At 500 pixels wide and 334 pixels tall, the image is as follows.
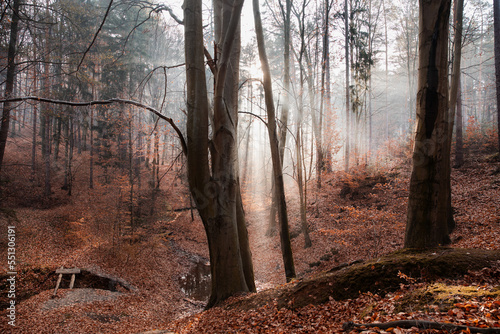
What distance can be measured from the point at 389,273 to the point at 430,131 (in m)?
2.47

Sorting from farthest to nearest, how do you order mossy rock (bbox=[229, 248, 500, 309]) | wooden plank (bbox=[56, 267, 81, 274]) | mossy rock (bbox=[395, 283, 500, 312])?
1. wooden plank (bbox=[56, 267, 81, 274])
2. mossy rock (bbox=[229, 248, 500, 309])
3. mossy rock (bbox=[395, 283, 500, 312])

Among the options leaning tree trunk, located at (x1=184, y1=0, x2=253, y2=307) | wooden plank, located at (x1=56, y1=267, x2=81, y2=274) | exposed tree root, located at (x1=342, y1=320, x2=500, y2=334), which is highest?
leaning tree trunk, located at (x1=184, y1=0, x2=253, y2=307)

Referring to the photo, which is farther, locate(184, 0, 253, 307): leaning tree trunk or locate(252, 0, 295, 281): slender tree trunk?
locate(252, 0, 295, 281): slender tree trunk

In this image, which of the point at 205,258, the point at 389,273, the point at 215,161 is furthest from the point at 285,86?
the point at 205,258

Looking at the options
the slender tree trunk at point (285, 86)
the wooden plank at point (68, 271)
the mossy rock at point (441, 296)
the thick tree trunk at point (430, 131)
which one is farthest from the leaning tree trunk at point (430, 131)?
the wooden plank at point (68, 271)

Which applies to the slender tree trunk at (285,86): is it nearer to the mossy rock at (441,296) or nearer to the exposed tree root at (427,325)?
the mossy rock at (441,296)

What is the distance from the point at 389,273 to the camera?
3506mm

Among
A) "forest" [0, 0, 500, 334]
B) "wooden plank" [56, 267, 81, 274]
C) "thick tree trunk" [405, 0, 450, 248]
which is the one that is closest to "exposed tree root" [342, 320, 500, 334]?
"forest" [0, 0, 500, 334]

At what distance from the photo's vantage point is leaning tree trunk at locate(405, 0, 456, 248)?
4216 millimetres

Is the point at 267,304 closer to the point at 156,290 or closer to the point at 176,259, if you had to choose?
the point at 156,290

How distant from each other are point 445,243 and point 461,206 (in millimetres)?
4408

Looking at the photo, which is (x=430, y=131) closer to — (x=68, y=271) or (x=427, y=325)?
(x=427, y=325)

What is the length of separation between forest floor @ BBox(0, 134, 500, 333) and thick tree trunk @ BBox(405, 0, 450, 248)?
3.89 feet

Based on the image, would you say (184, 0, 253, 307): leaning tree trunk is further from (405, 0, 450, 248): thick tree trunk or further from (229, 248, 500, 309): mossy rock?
(405, 0, 450, 248): thick tree trunk
